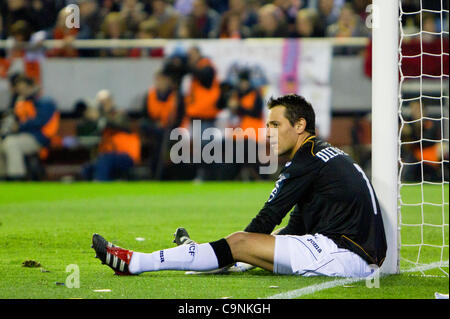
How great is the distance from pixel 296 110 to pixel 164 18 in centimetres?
1183

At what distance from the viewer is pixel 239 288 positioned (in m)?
5.13

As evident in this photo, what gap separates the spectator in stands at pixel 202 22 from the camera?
16125 millimetres

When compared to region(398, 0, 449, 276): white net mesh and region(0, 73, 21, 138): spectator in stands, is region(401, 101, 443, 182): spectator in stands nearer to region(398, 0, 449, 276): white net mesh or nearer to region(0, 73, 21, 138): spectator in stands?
region(398, 0, 449, 276): white net mesh

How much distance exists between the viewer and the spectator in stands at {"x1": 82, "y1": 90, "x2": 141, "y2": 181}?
594 inches

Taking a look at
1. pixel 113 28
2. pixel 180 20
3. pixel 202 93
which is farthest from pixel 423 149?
pixel 113 28

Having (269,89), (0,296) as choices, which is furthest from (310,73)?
(0,296)

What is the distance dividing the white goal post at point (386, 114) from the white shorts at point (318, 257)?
473 millimetres

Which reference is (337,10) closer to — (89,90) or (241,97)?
(241,97)

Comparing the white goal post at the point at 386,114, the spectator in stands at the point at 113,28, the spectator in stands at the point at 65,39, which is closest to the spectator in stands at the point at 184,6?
the spectator in stands at the point at 113,28

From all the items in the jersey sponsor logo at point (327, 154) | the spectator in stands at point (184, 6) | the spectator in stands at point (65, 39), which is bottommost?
the jersey sponsor logo at point (327, 154)

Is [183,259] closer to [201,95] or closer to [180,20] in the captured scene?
[201,95]

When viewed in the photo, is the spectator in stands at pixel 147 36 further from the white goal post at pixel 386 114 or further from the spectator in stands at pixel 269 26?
the white goal post at pixel 386 114

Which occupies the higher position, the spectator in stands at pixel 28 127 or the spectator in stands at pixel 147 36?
the spectator in stands at pixel 147 36

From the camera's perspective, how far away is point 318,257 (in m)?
5.38
